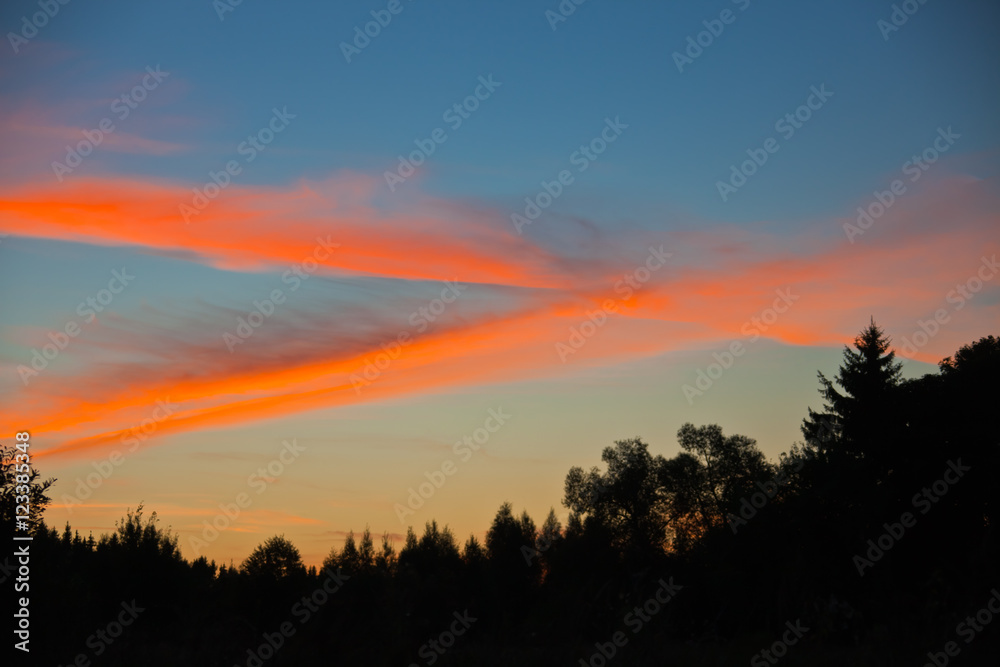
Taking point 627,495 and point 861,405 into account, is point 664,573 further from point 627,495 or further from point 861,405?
point 627,495

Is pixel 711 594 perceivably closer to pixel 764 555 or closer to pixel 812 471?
pixel 764 555

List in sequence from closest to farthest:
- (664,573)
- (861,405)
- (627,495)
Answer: (664,573) → (861,405) → (627,495)

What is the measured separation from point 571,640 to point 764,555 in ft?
119

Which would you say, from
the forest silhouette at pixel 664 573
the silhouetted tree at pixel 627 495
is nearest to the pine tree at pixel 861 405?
the forest silhouette at pixel 664 573

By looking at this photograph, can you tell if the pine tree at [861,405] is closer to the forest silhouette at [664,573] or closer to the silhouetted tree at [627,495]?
the forest silhouette at [664,573]

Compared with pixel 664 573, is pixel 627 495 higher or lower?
higher

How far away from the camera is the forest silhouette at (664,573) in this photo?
12883mm

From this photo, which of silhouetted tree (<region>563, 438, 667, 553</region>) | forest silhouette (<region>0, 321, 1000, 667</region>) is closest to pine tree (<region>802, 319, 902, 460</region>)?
forest silhouette (<region>0, 321, 1000, 667</region>)

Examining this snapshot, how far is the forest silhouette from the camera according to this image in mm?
12883

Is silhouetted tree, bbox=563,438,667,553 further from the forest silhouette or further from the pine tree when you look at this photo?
the pine tree

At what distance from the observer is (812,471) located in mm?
48062

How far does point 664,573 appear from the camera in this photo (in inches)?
1201

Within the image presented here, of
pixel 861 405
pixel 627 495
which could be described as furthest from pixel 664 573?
pixel 627 495

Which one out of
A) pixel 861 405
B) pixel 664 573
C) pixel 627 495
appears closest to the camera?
pixel 664 573
